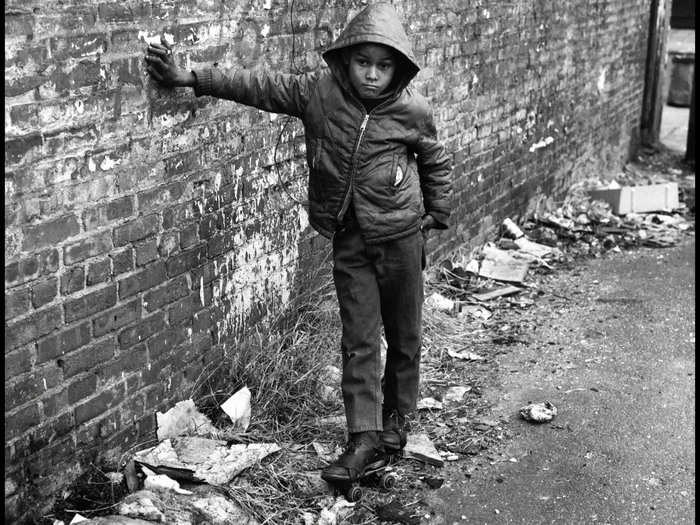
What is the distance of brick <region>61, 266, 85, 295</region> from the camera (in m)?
3.71

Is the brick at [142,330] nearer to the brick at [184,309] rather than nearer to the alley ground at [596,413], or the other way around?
the brick at [184,309]

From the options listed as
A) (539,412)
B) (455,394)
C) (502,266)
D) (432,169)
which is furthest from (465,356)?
(432,169)

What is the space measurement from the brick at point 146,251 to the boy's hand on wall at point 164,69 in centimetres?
67

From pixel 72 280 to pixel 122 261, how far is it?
0.31 metres

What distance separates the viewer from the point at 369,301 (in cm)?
427

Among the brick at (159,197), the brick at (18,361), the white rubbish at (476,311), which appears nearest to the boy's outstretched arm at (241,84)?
the brick at (159,197)

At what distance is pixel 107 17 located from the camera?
3752mm

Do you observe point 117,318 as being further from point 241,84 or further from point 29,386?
point 241,84

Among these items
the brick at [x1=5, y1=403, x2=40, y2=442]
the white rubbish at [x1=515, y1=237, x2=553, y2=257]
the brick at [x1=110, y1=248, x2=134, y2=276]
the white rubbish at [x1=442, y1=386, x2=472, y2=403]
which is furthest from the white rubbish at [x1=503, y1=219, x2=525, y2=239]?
the brick at [x1=5, y1=403, x2=40, y2=442]

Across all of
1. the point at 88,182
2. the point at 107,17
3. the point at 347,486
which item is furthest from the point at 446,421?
the point at 107,17

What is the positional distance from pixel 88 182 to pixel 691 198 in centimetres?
834

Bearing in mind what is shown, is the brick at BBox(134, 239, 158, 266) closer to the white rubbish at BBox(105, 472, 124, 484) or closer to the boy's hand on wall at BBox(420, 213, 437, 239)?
the white rubbish at BBox(105, 472, 124, 484)

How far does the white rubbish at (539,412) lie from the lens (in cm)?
511

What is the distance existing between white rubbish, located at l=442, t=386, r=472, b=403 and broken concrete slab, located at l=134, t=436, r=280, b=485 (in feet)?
4.40
